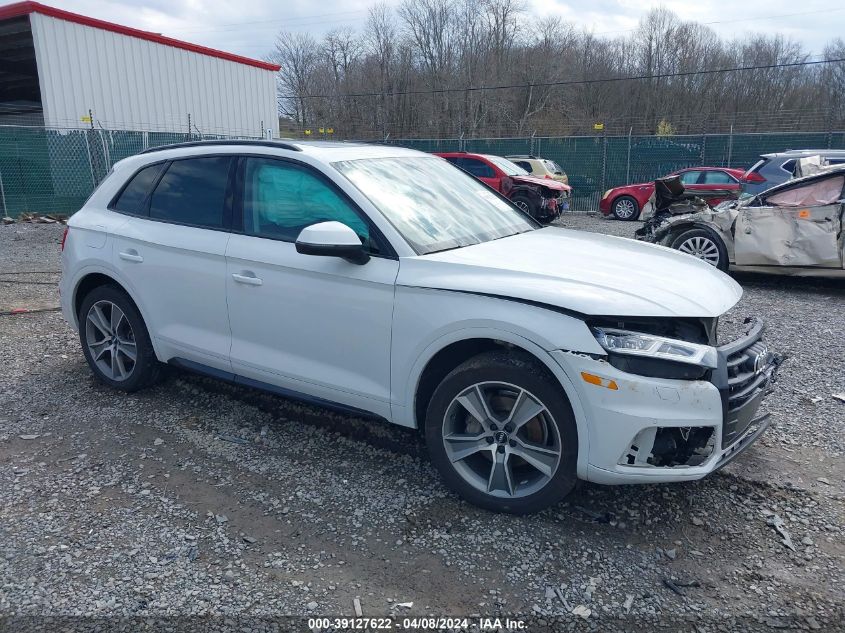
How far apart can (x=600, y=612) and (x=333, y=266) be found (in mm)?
2081

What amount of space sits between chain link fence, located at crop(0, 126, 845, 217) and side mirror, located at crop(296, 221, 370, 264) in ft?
51.3

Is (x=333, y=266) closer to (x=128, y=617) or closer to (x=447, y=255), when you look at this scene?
(x=447, y=255)

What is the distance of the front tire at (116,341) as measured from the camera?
15.2 feet

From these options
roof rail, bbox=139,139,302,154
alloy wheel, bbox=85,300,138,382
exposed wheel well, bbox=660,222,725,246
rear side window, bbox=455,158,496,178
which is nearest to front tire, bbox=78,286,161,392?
alloy wheel, bbox=85,300,138,382

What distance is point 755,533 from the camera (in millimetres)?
3117

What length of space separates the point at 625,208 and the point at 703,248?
10.3 meters

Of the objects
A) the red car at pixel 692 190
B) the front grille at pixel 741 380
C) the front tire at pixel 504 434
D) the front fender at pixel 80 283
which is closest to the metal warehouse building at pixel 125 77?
the red car at pixel 692 190

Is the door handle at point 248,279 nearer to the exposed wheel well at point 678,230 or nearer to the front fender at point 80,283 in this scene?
the front fender at point 80,283

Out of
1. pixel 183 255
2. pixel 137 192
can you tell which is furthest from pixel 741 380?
pixel 137 192

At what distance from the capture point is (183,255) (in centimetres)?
419

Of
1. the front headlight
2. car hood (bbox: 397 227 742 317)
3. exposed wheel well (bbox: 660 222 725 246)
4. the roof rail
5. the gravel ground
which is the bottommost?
the gravel ground

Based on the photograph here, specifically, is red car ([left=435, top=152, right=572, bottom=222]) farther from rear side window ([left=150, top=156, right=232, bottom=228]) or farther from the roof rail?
rear side window ([left=150, top=156, right=232, bottom=228])

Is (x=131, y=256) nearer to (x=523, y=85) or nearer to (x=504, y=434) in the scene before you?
(x=504, y=434)

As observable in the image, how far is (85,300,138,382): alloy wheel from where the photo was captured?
474cm
